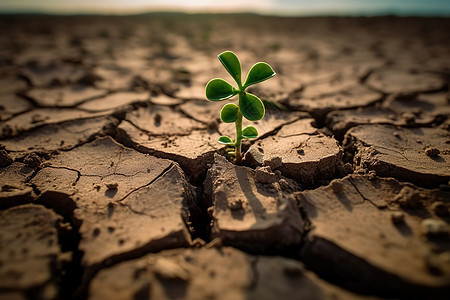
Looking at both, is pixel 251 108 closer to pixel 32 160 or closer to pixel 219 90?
pixel 219 90

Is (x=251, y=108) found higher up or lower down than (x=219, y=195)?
higher up

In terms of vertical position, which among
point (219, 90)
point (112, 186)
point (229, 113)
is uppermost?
point (219, 90)

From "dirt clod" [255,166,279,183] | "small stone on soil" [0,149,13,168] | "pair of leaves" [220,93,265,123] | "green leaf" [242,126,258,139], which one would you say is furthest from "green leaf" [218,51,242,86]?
"small stone on soil" [0,149,13,168]

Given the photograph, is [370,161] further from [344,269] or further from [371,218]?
[344,269]

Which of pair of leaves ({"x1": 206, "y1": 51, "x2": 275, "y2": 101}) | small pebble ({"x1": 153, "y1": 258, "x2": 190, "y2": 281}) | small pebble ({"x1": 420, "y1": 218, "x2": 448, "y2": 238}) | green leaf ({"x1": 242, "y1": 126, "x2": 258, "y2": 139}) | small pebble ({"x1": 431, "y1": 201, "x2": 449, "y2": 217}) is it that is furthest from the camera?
green leaf ({"x1": 242, "y1": 126, "x2": 258, "y2": 139})

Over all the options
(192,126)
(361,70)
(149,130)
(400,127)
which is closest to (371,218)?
(400,127)

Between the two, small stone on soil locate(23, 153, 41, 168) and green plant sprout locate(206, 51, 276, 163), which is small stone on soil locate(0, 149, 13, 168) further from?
green plant sprout locate(206, 51, 276, 163)

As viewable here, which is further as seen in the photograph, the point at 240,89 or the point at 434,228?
the point at 240,89

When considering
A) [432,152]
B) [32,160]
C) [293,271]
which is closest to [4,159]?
[32,160]
